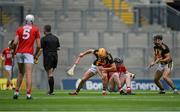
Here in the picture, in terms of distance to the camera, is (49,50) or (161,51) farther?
(161,51)

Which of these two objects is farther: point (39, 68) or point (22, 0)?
point (22, 0)

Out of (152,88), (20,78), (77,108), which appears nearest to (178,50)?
(152,88)

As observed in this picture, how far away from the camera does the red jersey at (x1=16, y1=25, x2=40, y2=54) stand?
22.8 metres

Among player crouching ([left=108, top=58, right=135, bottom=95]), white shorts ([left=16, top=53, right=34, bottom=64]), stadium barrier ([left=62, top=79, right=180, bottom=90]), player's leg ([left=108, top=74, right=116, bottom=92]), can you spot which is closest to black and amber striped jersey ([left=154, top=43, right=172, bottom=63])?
player crouching ([left=108, top=58, right=135, bottom=95])

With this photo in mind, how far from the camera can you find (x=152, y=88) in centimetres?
3853

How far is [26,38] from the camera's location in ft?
75.0

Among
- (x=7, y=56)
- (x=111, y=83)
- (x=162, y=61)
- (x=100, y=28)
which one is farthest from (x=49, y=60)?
(x=100, y=28)

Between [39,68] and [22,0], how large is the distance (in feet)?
14.9

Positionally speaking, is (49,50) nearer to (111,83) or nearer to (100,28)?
(111,83)

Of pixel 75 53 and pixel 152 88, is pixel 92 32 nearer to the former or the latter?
pixel 75 53

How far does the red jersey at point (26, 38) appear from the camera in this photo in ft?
74.8

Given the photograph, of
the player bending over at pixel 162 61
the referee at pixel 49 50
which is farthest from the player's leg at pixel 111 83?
the referee at pixel 49 50

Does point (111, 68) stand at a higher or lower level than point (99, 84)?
higher

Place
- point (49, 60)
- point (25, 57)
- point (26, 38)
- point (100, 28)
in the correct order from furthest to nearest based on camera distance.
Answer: point (100, 28) → point (49, 60) → point (26, 38) → point (25, 57)
